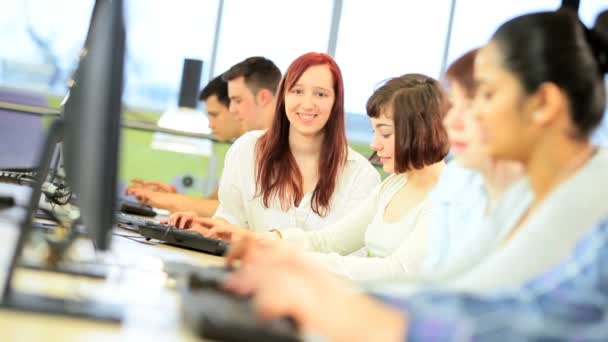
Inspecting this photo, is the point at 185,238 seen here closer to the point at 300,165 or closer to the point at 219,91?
the point at 300,165

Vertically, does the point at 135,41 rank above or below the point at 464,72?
above

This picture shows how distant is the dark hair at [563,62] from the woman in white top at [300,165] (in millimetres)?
1950

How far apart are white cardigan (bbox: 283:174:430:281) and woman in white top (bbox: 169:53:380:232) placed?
424 mm

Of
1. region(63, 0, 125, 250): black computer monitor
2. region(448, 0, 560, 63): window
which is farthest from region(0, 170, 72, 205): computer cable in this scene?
region(448, 0, 560, 63): window

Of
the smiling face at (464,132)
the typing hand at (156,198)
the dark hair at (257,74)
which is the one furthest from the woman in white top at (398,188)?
the dark hair at (257,74)

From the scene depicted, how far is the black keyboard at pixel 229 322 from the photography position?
3.08 feet

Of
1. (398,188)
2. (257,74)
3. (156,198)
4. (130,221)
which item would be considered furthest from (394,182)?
(257,74)

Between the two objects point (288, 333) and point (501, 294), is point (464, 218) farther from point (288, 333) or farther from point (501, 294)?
point (288, 333)

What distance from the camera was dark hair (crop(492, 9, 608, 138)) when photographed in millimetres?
1148

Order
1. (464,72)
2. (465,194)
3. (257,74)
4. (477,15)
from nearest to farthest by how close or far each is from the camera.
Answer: (464,72), (465,194), (257,74), (477,15)

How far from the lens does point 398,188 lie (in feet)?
8.22

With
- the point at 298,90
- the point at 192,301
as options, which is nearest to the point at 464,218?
the point at 192,301

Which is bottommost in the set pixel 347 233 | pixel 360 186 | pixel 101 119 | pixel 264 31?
pixel 347 233

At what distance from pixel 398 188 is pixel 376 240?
18cm
